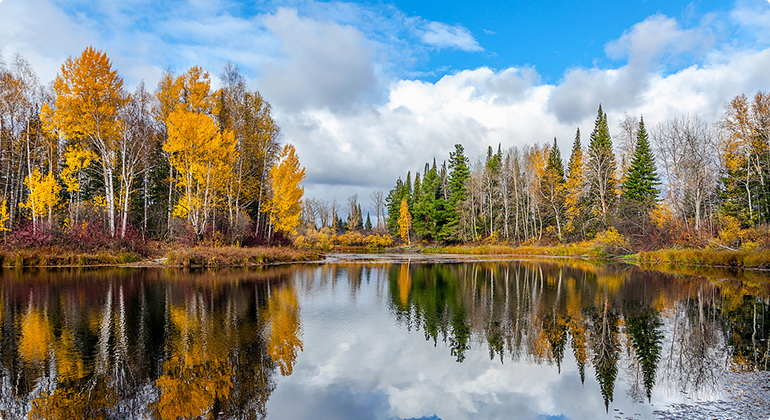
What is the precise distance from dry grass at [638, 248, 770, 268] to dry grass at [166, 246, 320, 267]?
26.6m

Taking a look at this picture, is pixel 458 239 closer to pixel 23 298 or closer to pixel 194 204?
pixel 194 204

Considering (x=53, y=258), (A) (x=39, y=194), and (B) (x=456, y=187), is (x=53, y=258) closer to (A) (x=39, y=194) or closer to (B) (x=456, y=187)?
(A) (x=39, y=194)

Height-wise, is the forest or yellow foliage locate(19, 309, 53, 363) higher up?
the forest

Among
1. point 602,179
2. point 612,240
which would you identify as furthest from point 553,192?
point 612,240

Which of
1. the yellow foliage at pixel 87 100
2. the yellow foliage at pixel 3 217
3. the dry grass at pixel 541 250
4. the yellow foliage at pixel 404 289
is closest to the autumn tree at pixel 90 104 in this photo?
the yellow foliage at pixel 87 100

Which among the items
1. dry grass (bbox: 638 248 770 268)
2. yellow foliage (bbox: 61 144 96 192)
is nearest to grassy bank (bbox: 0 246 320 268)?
yellow foliage (bbox: 61 144 96 192)

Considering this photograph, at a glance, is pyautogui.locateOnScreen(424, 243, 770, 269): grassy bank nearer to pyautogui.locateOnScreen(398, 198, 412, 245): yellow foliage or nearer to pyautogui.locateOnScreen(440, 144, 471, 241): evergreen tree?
pyautogui.locateOnScreen(440, 144, 471, 241): evergreen tree

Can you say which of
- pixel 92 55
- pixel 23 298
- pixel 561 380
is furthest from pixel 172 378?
pixel 92 55

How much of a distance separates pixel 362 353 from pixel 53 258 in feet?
72.2

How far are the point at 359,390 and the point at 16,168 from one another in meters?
39.1

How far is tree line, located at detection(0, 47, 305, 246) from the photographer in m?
23.6

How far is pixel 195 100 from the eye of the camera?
27375mm

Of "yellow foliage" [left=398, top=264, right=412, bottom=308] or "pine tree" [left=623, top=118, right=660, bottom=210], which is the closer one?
"yellow foliage" [left=398, top=264, right=412, bottom=308]

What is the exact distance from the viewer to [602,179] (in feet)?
141
